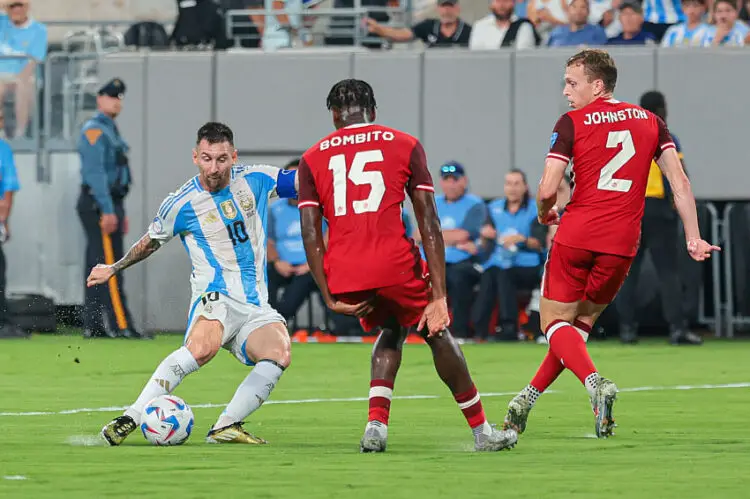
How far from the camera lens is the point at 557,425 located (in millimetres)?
9281

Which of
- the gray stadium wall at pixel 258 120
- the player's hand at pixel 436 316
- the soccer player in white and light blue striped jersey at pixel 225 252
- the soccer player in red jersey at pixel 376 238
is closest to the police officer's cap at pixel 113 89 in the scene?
the gray stadium wall at pixel 258 120

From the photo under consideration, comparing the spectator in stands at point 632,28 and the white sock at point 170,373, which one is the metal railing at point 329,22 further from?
the white sock at point 170,373

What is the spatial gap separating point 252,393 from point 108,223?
954 cm

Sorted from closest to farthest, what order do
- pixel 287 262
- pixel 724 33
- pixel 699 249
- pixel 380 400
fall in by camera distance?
pixel 380 400 < pixel 699 249 < pixel 287 262 < pixel 724 33

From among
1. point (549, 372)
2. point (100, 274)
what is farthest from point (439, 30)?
point (100, 274)

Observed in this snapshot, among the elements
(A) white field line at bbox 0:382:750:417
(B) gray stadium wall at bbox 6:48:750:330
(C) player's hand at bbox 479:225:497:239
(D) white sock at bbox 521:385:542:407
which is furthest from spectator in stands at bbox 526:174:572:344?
(D) white sock at bbox 521:385:542:407

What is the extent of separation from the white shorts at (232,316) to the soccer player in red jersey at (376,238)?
3.61 feet

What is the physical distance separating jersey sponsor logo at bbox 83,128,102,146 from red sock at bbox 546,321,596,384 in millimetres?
9617

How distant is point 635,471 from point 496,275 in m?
10.8

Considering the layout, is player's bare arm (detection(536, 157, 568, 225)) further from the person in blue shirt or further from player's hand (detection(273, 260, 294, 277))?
the person in blue shirt

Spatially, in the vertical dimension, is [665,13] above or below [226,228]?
above

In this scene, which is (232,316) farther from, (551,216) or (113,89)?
(113,89)

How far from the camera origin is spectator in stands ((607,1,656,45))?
1861cm

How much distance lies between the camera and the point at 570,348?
28.4 feet
